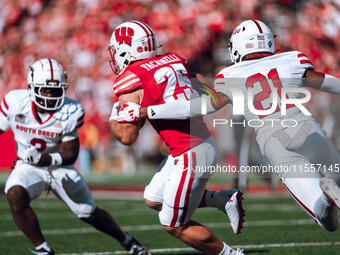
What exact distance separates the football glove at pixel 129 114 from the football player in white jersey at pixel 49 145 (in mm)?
1555

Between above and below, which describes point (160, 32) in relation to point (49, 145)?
above

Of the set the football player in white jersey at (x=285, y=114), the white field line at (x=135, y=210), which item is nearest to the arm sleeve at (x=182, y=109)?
the football player in white jersey at (x=285, y=114)

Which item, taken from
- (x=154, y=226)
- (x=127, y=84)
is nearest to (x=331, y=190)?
(x=127, y=84)

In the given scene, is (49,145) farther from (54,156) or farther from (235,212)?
(235,212)

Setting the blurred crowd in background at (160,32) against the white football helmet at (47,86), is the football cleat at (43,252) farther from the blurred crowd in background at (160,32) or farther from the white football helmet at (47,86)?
the blurred crowd in background at (160,32)

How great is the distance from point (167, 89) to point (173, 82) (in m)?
0.07

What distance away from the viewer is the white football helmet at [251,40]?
4.91m

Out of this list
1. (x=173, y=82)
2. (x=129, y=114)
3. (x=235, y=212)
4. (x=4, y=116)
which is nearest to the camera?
(x=129, y=114)

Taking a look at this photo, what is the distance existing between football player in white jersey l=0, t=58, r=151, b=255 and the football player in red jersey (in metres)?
1.05

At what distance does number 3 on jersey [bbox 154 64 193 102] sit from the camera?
4766 mm

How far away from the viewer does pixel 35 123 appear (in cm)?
616

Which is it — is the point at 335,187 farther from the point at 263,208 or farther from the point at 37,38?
the point at 37,38

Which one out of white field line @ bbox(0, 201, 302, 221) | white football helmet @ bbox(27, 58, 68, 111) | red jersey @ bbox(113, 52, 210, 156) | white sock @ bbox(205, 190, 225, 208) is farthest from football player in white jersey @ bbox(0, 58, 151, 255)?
white field line @ bbox(0, 201, 302, 221)

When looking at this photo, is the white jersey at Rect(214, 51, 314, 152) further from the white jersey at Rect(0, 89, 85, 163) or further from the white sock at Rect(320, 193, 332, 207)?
the white jersey at Rect(0, 89, 85, 163)
